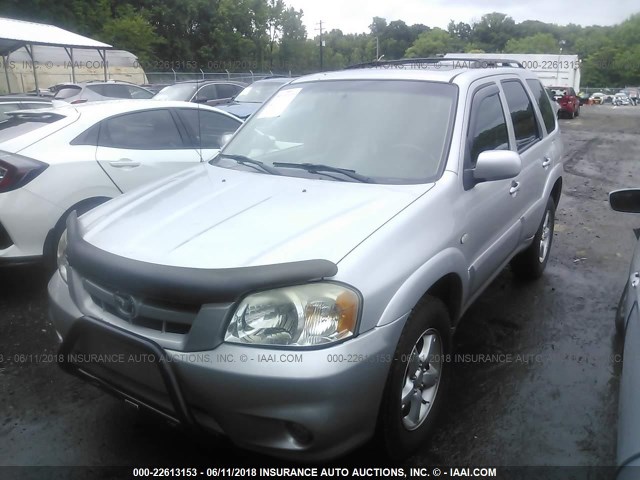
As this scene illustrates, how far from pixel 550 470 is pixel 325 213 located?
1596 millimetres

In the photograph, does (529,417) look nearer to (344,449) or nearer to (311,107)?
(344,449)

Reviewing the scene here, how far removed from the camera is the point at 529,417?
2.94m

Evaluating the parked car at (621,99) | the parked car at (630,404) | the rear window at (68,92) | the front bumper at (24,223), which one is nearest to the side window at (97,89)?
the rear window at (68,92)

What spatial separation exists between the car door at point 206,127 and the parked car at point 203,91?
5.76m

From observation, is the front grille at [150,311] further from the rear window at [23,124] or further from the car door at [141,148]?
the rear window at [23,124]

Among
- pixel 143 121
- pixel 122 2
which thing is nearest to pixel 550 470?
pixel 143 121

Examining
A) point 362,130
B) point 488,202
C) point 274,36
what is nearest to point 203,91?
point 362,130

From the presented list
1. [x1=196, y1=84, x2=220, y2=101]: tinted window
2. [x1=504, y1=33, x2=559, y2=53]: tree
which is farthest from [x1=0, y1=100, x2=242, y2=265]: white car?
[x1=504, y1=33, x2=559, y2=53]: tree

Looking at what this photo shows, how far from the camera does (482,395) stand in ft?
10.3

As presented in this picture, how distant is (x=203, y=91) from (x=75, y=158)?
10.7 m

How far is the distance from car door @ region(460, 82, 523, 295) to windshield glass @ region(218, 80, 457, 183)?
8.5 inches

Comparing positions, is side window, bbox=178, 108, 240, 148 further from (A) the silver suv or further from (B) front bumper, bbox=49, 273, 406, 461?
(B) front bumper, bbox=49, 273, 406, 461

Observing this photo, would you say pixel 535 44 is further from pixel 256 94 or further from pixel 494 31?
pixel 256 94

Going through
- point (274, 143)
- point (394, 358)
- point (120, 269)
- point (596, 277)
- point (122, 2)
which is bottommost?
point (596, 277)
